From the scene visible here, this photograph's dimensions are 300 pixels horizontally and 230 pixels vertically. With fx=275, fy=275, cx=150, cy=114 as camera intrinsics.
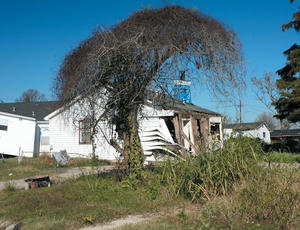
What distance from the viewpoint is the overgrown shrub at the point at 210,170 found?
5121mm

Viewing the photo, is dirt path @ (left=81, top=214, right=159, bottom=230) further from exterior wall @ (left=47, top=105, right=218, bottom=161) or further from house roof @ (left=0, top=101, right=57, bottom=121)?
house roof @ (left=0, top=101, right=57, bottom=121)

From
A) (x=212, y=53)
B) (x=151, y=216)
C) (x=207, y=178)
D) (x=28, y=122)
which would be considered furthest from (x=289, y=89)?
(x=28, y=122)

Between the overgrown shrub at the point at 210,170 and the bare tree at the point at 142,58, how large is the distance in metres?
1.10

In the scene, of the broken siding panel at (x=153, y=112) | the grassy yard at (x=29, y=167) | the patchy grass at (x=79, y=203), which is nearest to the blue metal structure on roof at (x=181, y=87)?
the broken siding panel at (x=153, y=112)

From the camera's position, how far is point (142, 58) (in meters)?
6.07

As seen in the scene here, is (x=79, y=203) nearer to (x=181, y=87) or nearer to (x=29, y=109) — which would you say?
(x=181, y=87)

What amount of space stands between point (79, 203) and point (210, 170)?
260 centimetres

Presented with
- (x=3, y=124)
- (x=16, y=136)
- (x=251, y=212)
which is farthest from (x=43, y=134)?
(x=251, y=212)

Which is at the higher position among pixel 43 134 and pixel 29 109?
pixel 29 109

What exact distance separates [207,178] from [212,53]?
8.75 feet

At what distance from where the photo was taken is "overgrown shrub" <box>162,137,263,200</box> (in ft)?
16.8

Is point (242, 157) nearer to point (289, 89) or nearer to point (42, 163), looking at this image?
point (42, 163)

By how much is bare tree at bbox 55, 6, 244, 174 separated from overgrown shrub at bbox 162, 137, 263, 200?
1.10m

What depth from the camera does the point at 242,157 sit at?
548cm
